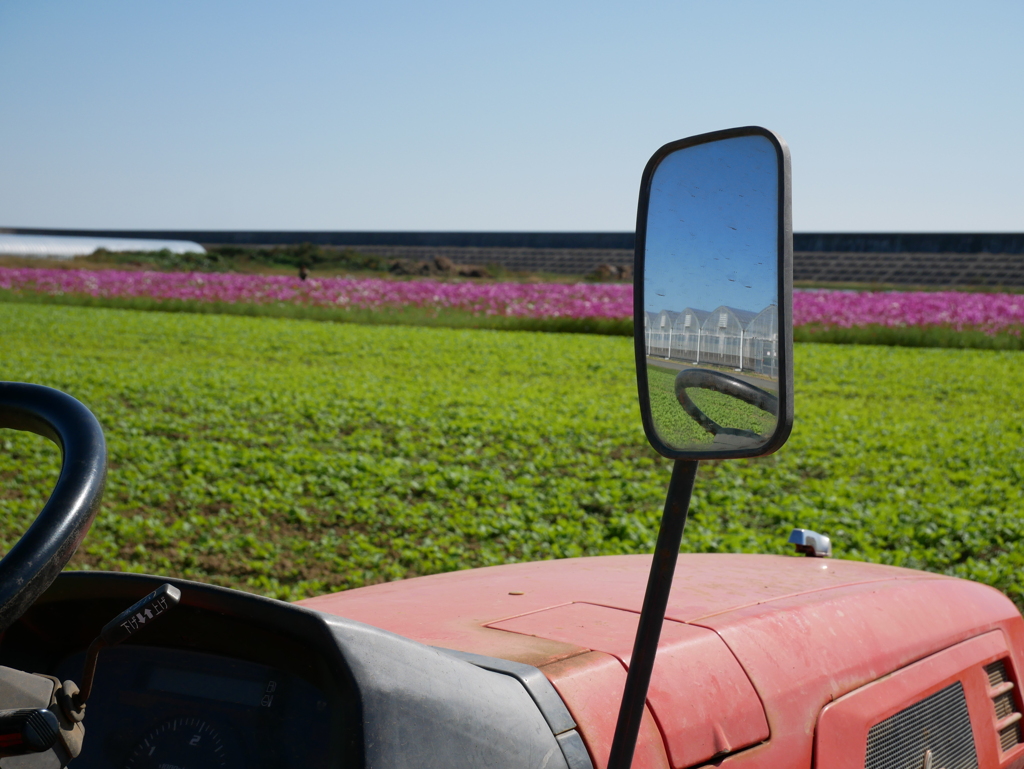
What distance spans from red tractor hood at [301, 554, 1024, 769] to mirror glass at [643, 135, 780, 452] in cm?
40

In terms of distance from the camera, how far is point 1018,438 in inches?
352

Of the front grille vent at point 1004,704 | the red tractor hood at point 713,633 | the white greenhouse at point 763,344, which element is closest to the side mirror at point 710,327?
the white greenhouse at point 763,344

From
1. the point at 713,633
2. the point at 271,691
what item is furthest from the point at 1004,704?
the point at 271,691

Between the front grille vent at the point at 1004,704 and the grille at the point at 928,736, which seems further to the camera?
the front grille vent at the point at 1004,704

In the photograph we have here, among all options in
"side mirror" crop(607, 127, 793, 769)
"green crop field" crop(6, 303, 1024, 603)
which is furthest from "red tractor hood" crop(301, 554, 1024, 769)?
"green crop field" crop(6, 303, 1024, 603)

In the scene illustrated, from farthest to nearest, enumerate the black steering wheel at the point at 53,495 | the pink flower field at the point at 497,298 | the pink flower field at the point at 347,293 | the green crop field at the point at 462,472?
the pink flower field at the point at 347,293
the pink flower field at the point at 497,298
the green crop field at the point at 462,472
the black steering wheel at the point at 53,495

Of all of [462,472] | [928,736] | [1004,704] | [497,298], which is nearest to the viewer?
[928,736]

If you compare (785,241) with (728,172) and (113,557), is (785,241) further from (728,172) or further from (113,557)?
(113,557)

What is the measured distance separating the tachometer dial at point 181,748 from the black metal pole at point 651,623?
534mm

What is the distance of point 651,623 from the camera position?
107 cm

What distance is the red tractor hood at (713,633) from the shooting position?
1.27 meters

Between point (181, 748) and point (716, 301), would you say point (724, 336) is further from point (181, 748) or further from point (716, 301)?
point (181, 748)

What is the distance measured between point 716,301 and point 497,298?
22.0 metres

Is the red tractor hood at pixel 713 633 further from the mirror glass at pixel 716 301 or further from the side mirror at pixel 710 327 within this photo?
the mirror glass at pixel 716 301
